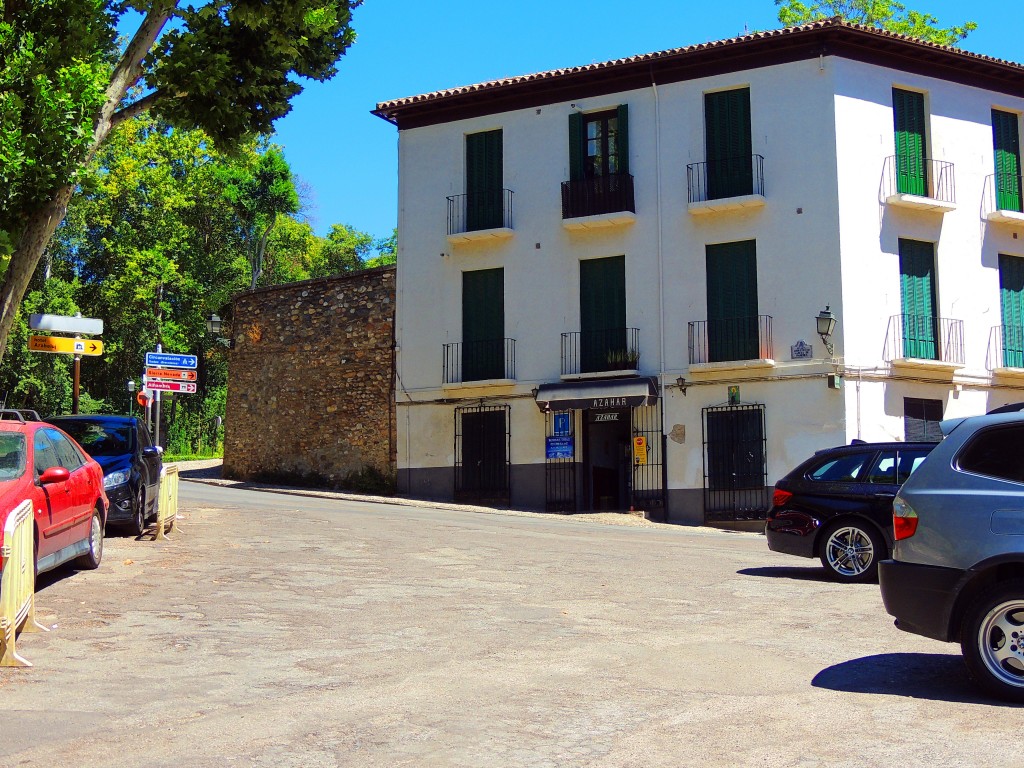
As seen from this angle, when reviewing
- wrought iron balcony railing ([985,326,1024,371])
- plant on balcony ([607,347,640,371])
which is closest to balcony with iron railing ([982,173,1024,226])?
wrought iron balcony railing ([985,326,1024,371])

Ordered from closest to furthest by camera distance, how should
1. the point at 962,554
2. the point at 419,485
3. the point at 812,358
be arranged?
the point at 962,554, the point at 812,358, the point at 419,485

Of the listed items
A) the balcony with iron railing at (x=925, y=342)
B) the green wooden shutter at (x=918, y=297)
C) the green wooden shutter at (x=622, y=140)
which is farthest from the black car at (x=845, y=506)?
the green wooden shutter at (x=622, y=140)

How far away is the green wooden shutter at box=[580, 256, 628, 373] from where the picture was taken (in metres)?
25.5

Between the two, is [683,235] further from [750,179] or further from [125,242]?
[125,242]

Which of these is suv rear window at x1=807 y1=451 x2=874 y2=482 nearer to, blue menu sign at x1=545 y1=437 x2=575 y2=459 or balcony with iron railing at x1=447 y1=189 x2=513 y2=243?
blue menu sign at x1=545 y1=437 x2=575 y2=459

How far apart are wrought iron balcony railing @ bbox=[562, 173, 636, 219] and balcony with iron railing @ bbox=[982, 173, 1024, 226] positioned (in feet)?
25.7

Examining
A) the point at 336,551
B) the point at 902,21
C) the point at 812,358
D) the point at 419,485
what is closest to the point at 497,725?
the point at 336,551

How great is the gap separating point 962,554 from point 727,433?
17991mm

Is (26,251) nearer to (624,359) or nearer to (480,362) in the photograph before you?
(624,359)

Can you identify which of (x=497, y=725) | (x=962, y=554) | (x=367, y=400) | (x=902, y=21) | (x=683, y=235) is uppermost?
(x=902, y=21)

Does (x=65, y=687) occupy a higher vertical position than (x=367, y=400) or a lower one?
lower

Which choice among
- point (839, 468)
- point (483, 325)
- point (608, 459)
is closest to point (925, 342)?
point (608, 459)

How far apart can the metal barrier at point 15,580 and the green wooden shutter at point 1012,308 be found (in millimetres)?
22442

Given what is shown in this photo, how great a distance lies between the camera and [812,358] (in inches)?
922
